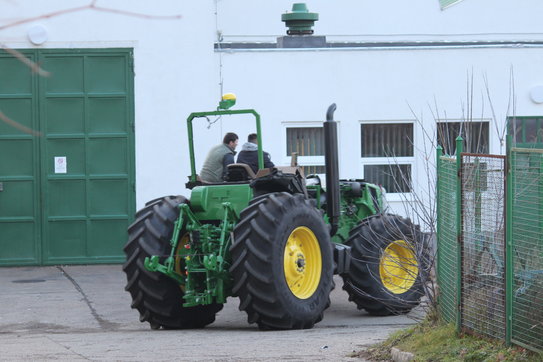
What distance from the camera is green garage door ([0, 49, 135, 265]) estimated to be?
18.2 metres

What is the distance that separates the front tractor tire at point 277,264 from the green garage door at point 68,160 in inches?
276

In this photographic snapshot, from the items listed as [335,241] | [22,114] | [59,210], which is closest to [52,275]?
[59,210]

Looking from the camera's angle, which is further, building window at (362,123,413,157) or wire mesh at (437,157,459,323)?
building window at (362,123,413,157)

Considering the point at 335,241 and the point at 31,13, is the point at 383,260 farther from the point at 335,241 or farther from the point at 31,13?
the point at 31,13

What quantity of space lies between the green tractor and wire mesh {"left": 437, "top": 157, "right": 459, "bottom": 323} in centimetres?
80

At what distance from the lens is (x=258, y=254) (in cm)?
1122

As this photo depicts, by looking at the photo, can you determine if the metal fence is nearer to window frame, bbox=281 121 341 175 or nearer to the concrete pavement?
the concrete pavement

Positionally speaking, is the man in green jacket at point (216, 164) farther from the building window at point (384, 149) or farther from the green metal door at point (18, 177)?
the building window at point (384, 149)

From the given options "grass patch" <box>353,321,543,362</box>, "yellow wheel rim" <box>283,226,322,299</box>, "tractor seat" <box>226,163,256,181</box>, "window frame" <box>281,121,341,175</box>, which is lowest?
"grass patch" <box>353,321,543,362</box>

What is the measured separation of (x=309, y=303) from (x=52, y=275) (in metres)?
6.72

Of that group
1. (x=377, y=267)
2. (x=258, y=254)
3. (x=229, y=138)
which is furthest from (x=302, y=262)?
(x=229, y=138)

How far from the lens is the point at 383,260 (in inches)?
492

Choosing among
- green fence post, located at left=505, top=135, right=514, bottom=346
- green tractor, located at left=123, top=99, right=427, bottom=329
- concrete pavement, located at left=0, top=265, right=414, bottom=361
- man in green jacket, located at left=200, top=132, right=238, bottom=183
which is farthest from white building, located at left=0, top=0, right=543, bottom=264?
green fence post, located at left=505, top=135, right=514, bottom=346

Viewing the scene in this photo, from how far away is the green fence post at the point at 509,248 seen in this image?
778cm
